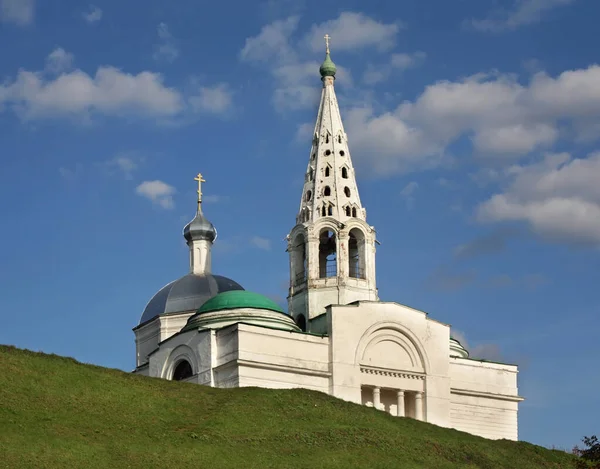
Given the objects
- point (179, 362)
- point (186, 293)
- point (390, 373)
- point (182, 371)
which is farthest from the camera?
point (186, 293)

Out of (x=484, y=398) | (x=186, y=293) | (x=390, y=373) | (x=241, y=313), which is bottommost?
(x=484, y=398)

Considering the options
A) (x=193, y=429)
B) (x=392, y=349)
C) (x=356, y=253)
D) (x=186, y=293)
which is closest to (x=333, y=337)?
(x=392, y=349)

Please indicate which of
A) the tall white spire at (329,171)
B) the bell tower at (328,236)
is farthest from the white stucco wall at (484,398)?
the tall white spire at (329,171)

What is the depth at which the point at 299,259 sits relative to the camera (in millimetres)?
49656

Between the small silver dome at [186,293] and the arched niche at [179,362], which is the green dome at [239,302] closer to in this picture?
the arched niche at [179,362]

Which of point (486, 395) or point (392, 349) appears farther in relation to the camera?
point (486, 395)

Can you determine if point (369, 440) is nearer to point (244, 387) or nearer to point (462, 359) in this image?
point (244, 387)

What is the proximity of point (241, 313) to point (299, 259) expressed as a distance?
5289 millimetres

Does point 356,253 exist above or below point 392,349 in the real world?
above

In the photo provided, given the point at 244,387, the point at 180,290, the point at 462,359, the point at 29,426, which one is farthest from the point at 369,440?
the point at 180,290

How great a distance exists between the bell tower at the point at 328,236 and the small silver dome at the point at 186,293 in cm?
482

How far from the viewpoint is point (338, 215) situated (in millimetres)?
48844

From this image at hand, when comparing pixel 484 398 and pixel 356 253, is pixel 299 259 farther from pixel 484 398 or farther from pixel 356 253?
pixel 484 398

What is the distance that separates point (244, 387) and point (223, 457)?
8509 mm
